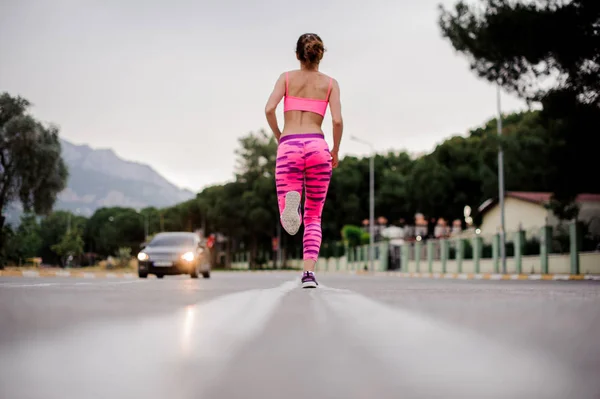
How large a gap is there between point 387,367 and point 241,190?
86684 millimetres

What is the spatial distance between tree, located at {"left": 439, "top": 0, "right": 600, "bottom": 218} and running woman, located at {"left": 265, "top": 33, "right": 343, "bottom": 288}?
57.8ft

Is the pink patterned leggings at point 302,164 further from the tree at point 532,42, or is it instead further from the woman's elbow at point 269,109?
the tree at point 532,42

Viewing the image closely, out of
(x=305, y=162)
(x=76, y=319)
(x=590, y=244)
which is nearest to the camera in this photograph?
(x=76, y=319)

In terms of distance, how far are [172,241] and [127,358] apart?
2088 cm

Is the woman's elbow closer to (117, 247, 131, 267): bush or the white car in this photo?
the white car

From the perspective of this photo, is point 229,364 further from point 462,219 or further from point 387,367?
point 462,219

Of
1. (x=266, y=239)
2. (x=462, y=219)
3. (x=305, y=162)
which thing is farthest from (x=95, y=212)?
(x=305, y=162)

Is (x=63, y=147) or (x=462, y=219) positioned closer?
(x=63, y=147)

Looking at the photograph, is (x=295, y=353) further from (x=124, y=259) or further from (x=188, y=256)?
(x=124, y=259)

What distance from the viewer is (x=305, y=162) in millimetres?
7086

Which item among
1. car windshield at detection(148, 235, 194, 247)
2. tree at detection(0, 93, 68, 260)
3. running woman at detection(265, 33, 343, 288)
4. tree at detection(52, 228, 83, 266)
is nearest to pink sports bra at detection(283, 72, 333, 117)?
running woman at detection(265, 33, 343, 288)

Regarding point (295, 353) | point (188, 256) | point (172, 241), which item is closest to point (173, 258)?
point (188, 256)

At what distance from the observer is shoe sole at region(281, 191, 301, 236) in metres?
6.47

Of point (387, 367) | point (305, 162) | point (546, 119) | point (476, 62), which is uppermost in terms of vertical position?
point (476, 62)
